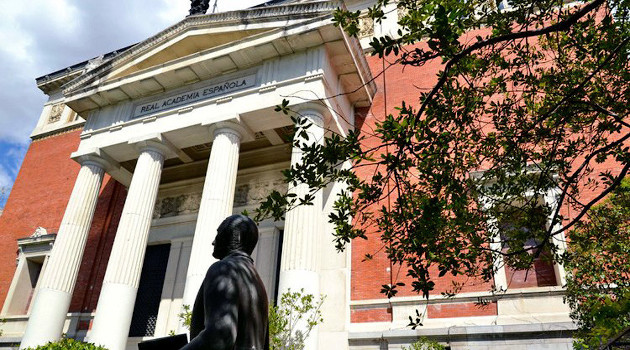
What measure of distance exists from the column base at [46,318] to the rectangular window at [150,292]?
3568 millimetres

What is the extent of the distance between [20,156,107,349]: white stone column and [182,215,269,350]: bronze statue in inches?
509

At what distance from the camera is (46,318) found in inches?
508

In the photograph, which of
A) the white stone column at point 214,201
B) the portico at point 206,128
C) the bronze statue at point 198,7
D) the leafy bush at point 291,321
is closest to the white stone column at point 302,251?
the portico at point 206,128

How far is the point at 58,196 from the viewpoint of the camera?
21562 millimetres

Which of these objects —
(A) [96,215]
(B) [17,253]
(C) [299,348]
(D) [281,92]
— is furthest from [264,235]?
(B) [17,253]

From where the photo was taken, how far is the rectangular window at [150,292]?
53.9 ft

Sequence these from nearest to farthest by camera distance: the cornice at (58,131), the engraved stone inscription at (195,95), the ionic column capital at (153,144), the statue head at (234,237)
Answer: the statue head at (234,237)
the engraved stone inscription at (195,95)
the ionic column capital at (153,144)
the cornice at (58,131)

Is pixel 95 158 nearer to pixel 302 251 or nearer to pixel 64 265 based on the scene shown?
pixel 64 265

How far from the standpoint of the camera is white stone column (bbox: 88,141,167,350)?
463 inches

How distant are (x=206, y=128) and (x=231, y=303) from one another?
1202 centimetres

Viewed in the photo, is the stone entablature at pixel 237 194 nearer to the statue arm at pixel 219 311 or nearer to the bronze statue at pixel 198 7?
the bronze statue at pixel 198 7

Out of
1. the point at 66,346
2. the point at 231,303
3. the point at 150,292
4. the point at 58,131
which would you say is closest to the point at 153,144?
the point at 150,292

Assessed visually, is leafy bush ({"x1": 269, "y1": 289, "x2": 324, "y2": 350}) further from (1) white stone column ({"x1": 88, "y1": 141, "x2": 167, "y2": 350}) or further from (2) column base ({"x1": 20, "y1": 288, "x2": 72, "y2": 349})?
(2) column base ({"x1": 20, "y1": 288, "x2": 72, "y2": 349})

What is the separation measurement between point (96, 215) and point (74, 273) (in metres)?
6.63
